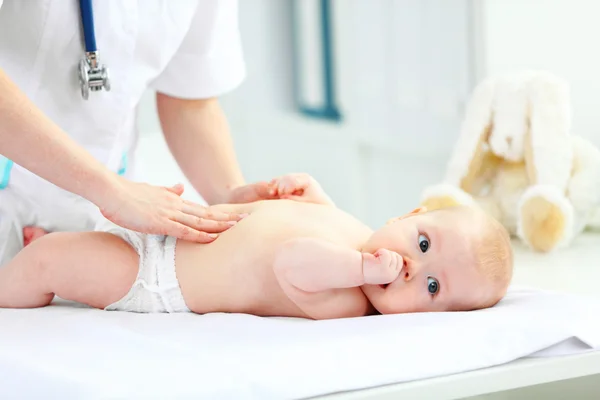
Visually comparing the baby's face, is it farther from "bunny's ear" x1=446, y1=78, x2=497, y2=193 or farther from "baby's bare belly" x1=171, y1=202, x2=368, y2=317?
"bunny's ear" x1=446, y1=78, x2=497, y2=193

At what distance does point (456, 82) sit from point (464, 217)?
4.32ft

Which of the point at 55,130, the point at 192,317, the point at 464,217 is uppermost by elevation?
the point at 55,130

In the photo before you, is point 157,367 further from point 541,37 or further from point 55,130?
point 541,37

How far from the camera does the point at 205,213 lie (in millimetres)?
1355

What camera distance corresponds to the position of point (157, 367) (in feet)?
3.06

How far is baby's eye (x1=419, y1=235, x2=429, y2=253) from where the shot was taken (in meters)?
1.23

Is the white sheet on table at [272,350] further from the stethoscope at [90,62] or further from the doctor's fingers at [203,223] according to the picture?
the stethoscope at [90,62]

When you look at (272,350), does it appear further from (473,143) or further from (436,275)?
(473,143)

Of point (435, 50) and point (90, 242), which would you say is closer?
point (90, 242)

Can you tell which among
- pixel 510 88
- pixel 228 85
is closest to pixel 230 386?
pixel 228 85

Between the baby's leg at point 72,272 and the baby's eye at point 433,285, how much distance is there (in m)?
0.43

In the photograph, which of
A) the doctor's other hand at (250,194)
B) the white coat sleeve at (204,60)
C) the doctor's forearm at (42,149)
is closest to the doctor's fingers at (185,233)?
the doctor's forearm at (42,149)

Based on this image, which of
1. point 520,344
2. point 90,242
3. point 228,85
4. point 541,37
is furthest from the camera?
point 541,37

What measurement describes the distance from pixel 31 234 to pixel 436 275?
0.70 m
